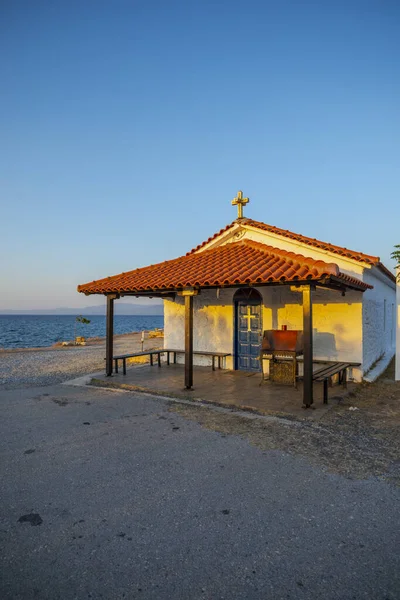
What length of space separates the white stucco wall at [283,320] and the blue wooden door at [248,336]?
0.75ft

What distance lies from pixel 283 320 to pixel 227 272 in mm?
3022

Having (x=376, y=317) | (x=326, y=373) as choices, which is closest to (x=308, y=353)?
(x=326, y=373)

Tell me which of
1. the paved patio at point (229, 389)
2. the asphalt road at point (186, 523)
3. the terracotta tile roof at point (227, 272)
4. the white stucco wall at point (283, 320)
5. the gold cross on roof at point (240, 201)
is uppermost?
the gold cross on roof at point (240, 201)

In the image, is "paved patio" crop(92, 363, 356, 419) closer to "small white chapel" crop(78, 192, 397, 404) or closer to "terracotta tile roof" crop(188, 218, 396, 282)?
"small white chapel" crop(78, 192, 397, 404)

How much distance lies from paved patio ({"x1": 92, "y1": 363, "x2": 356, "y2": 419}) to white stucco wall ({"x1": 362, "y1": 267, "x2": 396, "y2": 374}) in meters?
1.96

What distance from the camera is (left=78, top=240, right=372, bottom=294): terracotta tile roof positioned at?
7.02 metres

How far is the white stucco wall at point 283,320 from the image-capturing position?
9.55m

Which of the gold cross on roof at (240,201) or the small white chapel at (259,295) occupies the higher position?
the gold cross on roof at (240,201)

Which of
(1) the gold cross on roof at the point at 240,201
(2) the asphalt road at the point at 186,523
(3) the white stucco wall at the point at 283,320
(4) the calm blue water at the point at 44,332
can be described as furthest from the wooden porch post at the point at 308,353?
(4) the calm blue water at the point at 44,332

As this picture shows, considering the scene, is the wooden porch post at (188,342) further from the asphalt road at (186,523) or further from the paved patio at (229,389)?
the asphalt road at (186,523)

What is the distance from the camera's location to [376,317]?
1183 centimetres

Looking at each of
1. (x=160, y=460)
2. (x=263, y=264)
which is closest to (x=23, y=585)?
(x=160, y=460)

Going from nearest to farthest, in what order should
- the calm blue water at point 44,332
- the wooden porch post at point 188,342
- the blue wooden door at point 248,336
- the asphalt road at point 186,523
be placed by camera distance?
the asphalt road at point 186,523 → the wooden porch post at point 188,342 → the blue wooden door at point 248,336 → the calm blue water at point 44,332

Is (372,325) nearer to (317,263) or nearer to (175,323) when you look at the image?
(317,263)
